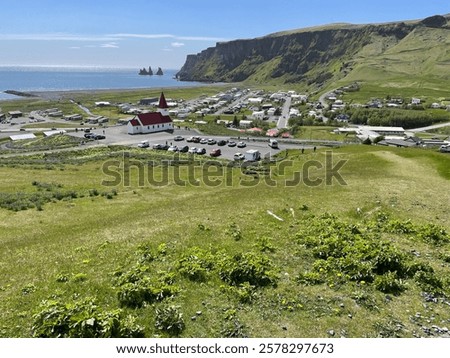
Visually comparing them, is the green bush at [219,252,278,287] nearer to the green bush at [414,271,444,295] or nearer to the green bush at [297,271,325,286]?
the green bush at [297,271,325,286]

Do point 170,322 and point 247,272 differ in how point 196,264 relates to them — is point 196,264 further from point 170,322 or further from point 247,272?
point 170,322

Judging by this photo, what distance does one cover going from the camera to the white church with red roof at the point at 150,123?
370 feet

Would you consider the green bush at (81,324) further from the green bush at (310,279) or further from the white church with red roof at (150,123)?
the white church with red roof at (150,123)

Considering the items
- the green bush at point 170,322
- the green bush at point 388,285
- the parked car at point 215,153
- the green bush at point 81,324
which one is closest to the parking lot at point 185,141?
the parked car at point 215,153

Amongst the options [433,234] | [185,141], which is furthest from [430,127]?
[433,234]

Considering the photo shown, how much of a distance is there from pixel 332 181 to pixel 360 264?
24072mm

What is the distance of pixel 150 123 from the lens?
115 m

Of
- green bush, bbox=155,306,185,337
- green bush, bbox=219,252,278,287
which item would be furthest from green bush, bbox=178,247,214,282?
green bush, bbox=155,306,185,337

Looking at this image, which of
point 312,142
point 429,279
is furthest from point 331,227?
point 312,142

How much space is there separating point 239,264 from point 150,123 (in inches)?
4122

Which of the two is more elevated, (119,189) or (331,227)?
(331,227)

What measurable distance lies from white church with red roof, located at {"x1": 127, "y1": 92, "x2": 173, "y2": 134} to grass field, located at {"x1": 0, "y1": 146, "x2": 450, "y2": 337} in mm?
77633

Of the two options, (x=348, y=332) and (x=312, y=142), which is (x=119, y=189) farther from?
(x=312, y=142)
